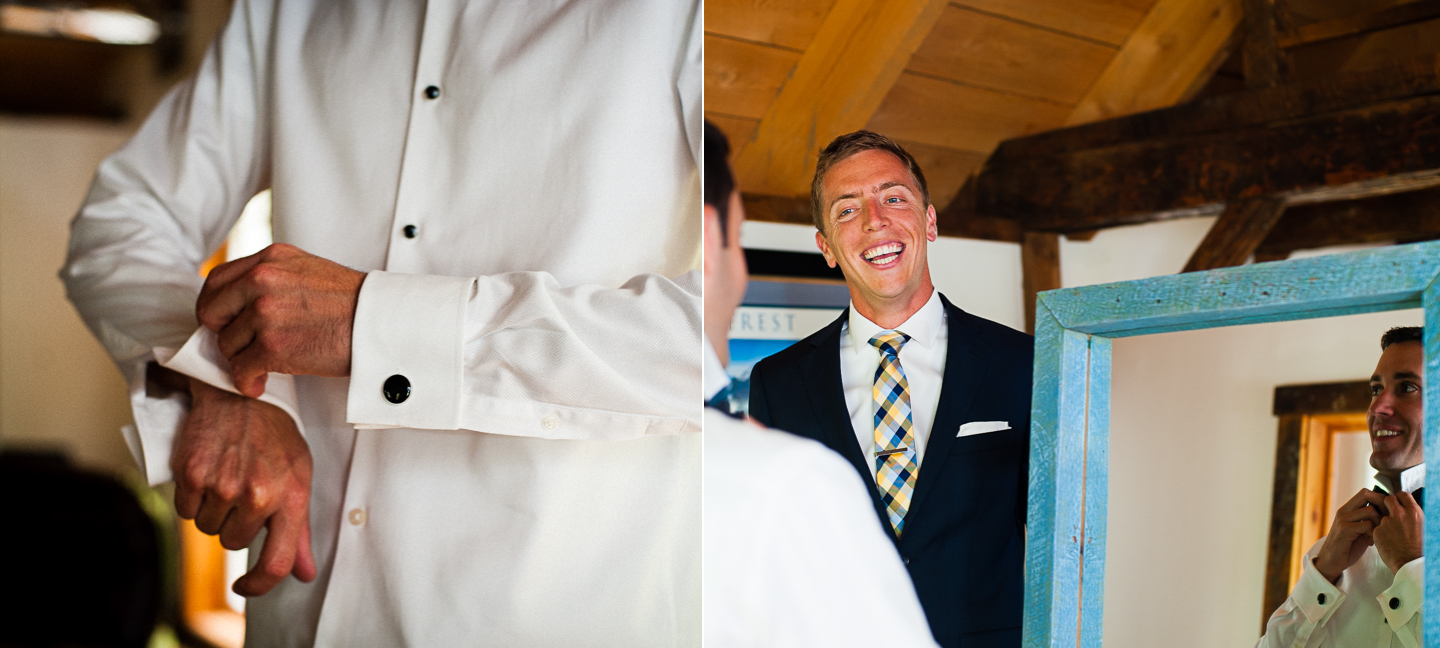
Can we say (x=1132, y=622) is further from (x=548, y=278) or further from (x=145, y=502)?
(x=145, y=502)

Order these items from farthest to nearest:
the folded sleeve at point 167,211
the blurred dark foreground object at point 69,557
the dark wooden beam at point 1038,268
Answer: the folded sleeve at point 167,211, the blurred dark foreground object at point 69,557, the dark wooden beam at point 1038,268

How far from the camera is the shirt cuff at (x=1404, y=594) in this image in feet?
1.21

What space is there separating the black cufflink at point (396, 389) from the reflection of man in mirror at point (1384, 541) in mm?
508

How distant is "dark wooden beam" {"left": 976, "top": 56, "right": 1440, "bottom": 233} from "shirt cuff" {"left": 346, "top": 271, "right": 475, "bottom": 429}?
347mm

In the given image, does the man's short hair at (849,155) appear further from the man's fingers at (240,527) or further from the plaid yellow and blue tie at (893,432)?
the man's fingers at (240,527)

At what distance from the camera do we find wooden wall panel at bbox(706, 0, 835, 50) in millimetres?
578

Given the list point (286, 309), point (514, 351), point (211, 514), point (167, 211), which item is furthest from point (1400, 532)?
point (167, 211)

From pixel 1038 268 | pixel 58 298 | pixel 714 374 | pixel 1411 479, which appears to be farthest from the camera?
pixel 58 298

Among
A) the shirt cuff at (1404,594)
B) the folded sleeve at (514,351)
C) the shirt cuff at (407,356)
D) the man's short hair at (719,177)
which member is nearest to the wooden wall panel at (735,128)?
the man's short hair at (719,177)

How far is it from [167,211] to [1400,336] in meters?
0.88

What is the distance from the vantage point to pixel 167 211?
2.45 feet

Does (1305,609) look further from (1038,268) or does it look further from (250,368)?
(250,368)

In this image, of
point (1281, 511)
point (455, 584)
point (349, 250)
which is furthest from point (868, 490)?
point (349, 250)

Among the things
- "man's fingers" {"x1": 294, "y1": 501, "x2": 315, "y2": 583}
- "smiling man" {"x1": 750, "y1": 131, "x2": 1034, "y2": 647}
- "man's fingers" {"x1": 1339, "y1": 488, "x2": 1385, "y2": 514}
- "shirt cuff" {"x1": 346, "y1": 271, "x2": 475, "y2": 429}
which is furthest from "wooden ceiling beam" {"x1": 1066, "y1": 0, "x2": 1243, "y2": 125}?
"man's fingers" {"x1": 294, "y1": 501, "x2": 315, "y2": 583}
